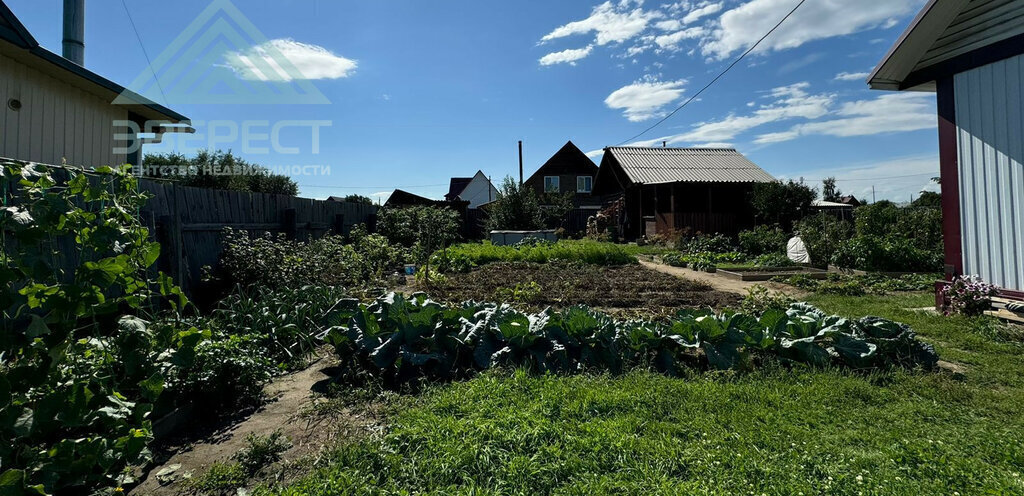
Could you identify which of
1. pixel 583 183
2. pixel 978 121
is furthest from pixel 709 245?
pixel 583 183

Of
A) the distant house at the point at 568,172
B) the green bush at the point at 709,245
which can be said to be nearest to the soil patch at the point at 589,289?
the green bush at the point at 709,245

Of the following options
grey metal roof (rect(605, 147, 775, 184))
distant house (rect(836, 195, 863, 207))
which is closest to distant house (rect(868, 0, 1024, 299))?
grey metal roof (rect(605, 147, 775, 184))

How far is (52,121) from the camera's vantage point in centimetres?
648

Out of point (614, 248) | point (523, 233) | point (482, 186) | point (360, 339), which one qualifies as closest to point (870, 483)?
point (360, 339)

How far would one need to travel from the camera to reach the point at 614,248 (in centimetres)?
1250

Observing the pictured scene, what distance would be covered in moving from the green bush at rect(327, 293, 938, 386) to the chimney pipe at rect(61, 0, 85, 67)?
865cm

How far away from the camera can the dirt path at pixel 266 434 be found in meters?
2.25

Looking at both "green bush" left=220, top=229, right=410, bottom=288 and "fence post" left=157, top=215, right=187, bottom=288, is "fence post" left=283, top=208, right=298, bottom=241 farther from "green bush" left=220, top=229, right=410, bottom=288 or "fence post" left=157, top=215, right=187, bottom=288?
"fence post" left=157, top=215, right=187, bottom=288

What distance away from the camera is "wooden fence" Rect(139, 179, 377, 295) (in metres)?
5.10

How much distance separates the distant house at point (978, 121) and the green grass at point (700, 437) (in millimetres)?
2496

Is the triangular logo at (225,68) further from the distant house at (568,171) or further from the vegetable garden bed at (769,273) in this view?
the distant house at (568,171)

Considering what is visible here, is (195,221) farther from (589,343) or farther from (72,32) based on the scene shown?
(72,32)

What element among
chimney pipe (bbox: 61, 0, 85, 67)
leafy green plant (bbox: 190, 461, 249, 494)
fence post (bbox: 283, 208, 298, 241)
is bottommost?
leafy green plant (bbox: 190, 461, 249, 494)

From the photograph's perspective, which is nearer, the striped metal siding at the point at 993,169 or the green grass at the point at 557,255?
the striped metal siding at the point at 993,169
